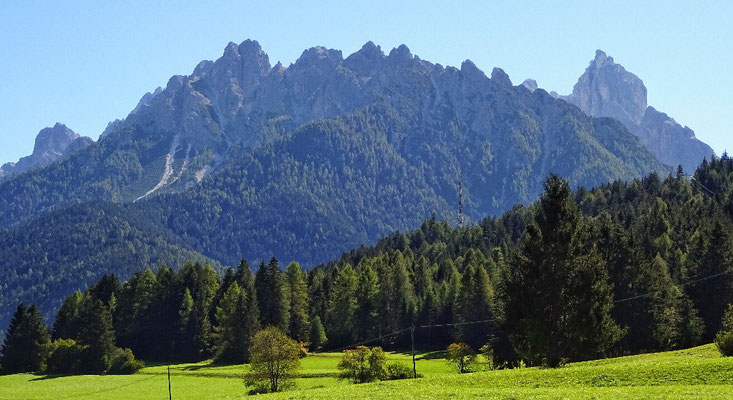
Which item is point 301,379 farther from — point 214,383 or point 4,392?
point 4,392

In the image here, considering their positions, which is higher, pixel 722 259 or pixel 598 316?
pixel 722 259

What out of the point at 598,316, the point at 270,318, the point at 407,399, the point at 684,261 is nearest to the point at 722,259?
the point at 684,261

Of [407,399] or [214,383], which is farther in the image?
[214,383]

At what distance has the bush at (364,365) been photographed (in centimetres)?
7869

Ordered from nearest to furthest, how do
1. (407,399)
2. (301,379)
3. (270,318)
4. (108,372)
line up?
1. (407,399)
2. (301,379)
3. (108,372)
4. (270,318)

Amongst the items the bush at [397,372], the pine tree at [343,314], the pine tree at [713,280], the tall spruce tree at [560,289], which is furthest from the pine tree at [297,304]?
the tall spruce tree at [560,289]

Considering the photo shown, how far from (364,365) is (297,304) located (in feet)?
251

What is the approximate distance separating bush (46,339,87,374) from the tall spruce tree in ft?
326

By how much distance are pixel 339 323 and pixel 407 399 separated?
345 ft

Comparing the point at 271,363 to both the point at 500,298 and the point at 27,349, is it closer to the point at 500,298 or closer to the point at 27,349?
the point at 500,298

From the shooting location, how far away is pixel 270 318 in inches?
5782

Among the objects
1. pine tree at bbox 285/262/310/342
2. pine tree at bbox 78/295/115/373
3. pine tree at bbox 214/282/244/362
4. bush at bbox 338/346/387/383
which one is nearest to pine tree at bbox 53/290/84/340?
pine tree at bbox 78/295/115/373

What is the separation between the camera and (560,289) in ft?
206

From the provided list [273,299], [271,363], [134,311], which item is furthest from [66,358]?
[271,363]
